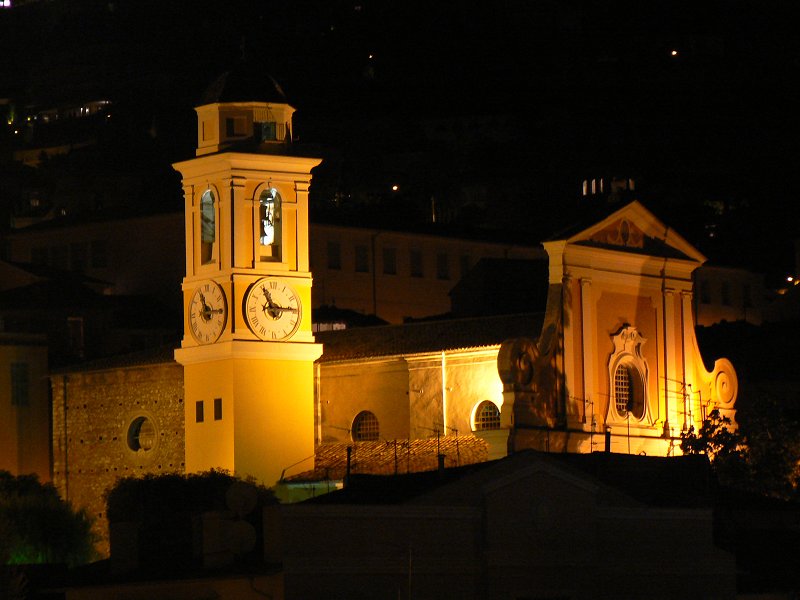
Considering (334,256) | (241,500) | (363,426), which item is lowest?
(241,500)

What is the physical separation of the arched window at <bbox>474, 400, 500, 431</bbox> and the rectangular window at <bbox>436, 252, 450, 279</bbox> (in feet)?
101

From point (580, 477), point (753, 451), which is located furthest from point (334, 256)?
point (580, 477)

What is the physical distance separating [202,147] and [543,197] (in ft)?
227

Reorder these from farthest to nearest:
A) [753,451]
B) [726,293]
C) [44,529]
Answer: [726,293], [753,451], [44,529]

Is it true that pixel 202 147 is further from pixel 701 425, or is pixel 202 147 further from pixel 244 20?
pixel 244 20

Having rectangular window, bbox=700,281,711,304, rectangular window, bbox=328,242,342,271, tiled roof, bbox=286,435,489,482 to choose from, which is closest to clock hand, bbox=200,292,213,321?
tiled roof, bbox=286,435,489,482

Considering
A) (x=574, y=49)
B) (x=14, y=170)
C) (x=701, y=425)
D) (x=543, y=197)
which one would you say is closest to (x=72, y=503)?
(x=701, y=425)

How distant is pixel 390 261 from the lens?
9338cm

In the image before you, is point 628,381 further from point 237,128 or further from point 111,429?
point 111,429

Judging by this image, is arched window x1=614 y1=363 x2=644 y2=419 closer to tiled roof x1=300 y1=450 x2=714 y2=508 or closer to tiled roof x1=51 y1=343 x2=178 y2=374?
tiled roof x1=51 y1=343 x2=178 y2=374

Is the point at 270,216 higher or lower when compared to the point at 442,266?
higher

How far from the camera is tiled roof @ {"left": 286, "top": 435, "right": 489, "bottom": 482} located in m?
61.4

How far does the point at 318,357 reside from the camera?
65.9 meters

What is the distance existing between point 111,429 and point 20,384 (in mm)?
5254
